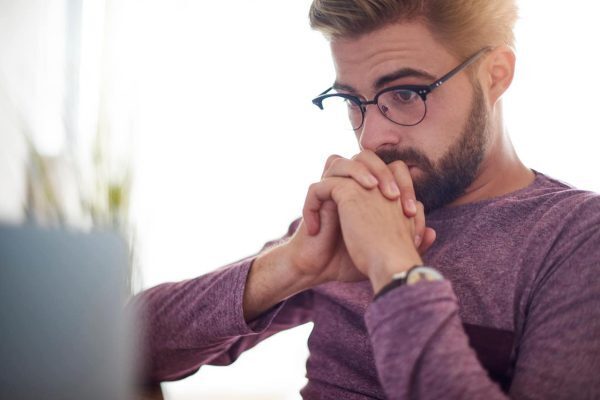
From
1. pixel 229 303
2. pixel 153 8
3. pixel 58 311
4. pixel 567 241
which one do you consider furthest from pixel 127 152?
pixel 153 8

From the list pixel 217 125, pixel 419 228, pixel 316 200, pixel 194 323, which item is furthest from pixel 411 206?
pixel 217 125

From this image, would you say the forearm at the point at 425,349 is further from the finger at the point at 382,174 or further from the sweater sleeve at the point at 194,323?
the sweater sleeve at the point at 194,323

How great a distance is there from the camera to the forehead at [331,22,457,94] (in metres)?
1.26

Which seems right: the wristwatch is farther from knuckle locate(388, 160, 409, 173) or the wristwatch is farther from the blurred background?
the blurred background

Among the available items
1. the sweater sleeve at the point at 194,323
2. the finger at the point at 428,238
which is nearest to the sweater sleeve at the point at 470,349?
the finger at the point at 428,238

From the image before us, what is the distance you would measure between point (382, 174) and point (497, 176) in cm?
38

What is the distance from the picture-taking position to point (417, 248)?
1.08 metres

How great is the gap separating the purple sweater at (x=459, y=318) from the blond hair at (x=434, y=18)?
0.36 metres

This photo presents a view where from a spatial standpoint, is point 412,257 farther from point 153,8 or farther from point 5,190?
point 153,8

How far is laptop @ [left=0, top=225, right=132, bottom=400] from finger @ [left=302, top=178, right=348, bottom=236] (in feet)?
1.93

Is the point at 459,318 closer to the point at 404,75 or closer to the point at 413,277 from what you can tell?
the point at 413,277

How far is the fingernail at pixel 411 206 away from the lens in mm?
1058

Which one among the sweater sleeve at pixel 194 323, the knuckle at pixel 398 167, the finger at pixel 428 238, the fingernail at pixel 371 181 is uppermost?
the knuckle at pixel 398 167

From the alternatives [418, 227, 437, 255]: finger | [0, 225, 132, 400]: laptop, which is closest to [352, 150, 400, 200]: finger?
[418, 227, 437, 255]: finger
